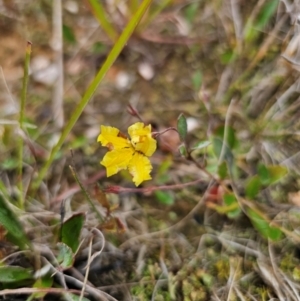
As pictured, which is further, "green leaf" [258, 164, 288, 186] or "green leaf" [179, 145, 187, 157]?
"green leaf" [258, 164, 288, 186]

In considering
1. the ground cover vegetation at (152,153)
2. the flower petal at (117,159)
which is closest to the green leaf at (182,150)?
the ground cover vegetation at (152,153)

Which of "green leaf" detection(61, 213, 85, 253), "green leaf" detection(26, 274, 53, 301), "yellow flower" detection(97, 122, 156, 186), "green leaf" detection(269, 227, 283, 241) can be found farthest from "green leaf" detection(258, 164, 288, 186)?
"green leaf" detection(26, 274, 53, 301)

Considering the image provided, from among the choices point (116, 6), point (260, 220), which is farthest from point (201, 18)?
point (260, 220)

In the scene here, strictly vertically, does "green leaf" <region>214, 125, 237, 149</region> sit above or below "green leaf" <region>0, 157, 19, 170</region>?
above

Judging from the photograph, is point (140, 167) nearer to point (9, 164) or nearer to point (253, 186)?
point (253, 186)

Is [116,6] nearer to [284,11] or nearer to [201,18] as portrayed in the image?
[201,18]

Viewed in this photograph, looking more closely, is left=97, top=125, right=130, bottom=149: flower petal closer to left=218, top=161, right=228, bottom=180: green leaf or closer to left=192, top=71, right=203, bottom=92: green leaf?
left=218, top=161, right=228, bottom=180: green leaf

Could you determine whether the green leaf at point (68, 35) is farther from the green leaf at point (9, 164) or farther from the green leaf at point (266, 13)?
the green leaf at point (266, 13)
